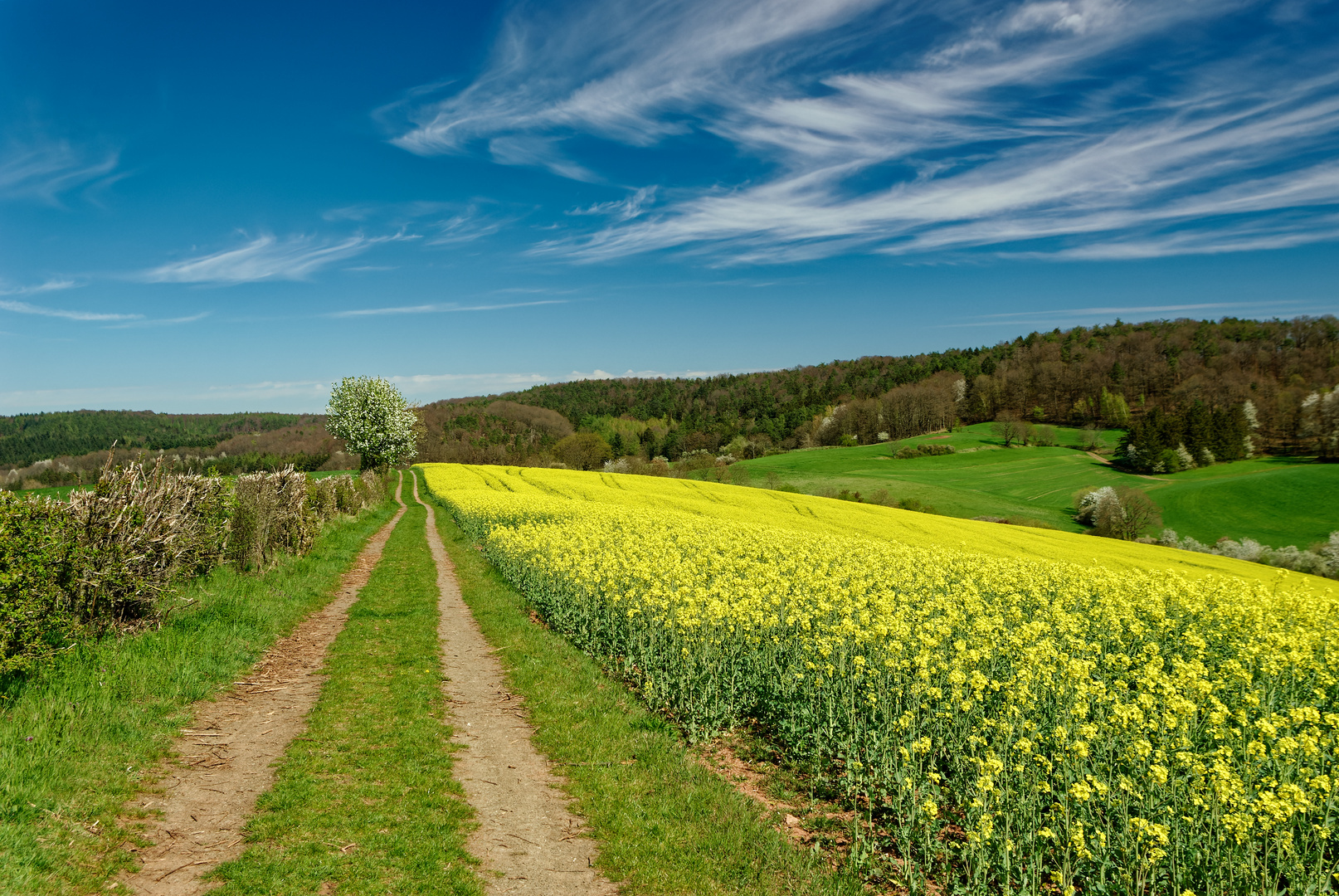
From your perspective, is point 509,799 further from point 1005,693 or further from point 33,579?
→ point 33,579

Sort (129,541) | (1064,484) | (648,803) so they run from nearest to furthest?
(648,803)
(129,541)
(1064,484)

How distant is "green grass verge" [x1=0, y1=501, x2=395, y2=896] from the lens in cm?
487

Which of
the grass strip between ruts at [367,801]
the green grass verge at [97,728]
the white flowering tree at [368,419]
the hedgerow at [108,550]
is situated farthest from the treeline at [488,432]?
the grass strip between ruts at [367,801]

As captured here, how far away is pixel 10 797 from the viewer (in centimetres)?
529

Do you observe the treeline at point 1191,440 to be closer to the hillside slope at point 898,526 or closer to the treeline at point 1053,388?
the treeline at point 1053,388

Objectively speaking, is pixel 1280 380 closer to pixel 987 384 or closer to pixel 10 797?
pixel 987 384

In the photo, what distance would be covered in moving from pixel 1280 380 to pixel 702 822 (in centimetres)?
14250

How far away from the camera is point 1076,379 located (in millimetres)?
118438

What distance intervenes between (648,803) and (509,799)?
155 centimetres

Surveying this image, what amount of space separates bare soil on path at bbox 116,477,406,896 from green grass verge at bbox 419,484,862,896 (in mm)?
3204

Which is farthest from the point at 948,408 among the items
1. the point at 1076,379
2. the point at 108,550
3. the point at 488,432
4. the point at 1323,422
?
the point at 108,550

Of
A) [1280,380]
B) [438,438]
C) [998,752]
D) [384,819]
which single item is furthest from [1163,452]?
[438,438]

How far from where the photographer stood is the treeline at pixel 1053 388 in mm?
95812

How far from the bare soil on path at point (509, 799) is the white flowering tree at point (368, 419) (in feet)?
170
